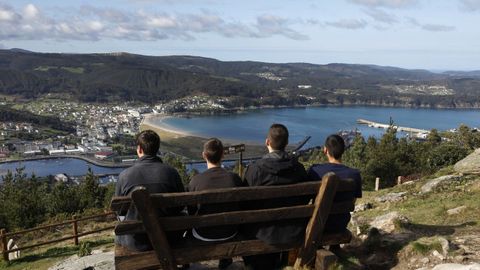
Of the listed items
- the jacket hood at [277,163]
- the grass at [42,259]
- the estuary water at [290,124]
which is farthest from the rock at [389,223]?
the estuary water at [290,124]

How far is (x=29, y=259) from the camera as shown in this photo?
1101 cm

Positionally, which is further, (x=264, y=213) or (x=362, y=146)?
(x=362, y=146)

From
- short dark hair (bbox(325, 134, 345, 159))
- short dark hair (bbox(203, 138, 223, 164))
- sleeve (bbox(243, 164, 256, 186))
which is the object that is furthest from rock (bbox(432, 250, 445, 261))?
short dark hair (bbox(203, 138, 223, 164))

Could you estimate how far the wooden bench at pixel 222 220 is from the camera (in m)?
3.70

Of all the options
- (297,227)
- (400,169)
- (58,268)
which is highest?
(297,227)

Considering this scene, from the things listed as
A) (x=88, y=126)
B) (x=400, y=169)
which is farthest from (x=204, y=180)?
(x=88, y=126)

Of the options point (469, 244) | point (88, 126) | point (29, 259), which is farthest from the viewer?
point (88, 126)

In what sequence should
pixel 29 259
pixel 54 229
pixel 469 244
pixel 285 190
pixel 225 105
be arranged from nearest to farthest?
pixel 285 190
pixel 469 244
pixel 29 259
pixel 54 229
pixel 225 105

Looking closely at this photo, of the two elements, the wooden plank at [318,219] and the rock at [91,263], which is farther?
the rock at [91,263]

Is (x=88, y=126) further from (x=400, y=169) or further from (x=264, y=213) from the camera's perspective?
(x=264, y=213)

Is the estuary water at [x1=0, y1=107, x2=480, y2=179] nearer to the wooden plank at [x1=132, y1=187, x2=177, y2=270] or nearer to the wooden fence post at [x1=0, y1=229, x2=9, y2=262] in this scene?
the wooden fence post at [x1=0, y1=229, x2=9, y2=262]

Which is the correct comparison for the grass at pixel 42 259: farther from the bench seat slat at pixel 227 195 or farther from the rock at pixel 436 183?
the rock at pixel 436 183

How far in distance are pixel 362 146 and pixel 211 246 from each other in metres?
43.2

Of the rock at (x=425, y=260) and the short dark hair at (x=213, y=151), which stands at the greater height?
the short dark hair at (x=213, y=151)
